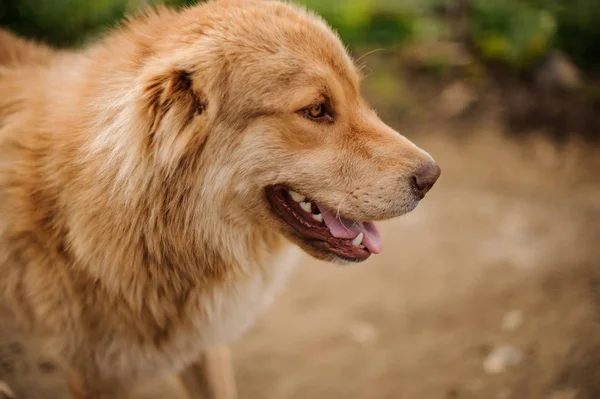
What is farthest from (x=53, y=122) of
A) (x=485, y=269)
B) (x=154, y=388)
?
(x=485, y=269)

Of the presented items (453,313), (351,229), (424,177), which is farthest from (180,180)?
(453,313)

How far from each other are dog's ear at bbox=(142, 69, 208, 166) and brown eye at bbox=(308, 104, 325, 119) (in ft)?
1.45

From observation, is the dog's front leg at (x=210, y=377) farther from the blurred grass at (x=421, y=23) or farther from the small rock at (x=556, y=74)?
the small rock at (x=556, y=74)

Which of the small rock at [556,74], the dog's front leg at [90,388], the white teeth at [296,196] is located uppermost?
the small rock at [556,74]

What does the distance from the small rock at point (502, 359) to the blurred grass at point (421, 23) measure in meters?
4.14

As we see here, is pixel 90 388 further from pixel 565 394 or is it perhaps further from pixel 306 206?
pixel 565 394

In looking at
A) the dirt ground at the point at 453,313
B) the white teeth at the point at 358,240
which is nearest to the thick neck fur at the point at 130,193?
the white teeth at the point at 358,240

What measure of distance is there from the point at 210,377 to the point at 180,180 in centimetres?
121

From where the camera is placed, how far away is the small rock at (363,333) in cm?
405

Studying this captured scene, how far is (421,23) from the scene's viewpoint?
7383mm

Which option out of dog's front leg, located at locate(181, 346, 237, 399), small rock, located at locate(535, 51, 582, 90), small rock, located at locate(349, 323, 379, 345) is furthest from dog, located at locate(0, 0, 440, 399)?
small rock, located at locate(535, 51, 582, 90)

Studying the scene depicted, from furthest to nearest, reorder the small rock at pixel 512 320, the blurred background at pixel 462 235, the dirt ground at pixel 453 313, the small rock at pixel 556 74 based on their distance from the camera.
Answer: the small rock at pixel 556 74 → the small rock at pixel 512 320 → the blurred background at pixel 462 235 → the dirt ground at pixel 453 313

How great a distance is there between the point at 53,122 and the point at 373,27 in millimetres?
5493

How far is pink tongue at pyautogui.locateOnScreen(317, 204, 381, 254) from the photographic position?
97.6 inches
